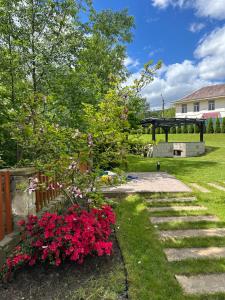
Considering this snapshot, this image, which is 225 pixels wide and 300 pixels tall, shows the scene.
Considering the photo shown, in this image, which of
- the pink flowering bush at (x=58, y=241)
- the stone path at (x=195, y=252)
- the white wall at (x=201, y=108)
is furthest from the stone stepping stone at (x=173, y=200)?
the white wall at (x=201, y=108)

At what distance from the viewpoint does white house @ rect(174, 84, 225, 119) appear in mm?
29734

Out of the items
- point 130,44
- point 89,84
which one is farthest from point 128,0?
point 89,84

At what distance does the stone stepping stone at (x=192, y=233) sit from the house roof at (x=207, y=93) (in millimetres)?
28829

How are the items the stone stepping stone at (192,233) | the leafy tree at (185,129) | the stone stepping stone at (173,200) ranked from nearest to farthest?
the stone stepping stone at (192,233), the stone stepping stone at (173,200), the leafy tree at (185,129)

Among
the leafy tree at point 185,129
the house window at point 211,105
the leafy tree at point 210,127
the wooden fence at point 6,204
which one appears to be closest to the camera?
the wooden fence at point 6,204

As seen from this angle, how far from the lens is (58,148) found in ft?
10.2

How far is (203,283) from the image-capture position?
2.41 m

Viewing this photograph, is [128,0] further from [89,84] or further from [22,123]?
[22,123]

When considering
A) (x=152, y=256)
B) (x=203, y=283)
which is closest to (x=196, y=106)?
(x=152, y=256)

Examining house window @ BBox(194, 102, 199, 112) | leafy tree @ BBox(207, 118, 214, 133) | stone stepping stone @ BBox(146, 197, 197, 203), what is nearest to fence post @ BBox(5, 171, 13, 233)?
stone stepping stone @ BBox(146, 197, 197, 203)

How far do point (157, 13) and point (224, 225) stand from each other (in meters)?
14.3

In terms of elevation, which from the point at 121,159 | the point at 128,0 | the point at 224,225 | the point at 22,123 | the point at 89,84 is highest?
the point at 128,0

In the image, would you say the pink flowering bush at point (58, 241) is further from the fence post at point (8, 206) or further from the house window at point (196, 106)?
the house window at point (196, 106)

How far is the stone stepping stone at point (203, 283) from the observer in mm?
2292
